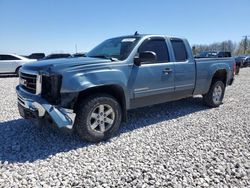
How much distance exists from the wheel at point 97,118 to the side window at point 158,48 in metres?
1.49

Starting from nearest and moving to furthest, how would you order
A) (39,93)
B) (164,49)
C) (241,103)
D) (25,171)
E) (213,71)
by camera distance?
(25,171), (39,93), (164,49), (213,71), (241,103)

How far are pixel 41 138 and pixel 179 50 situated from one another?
3.72 m

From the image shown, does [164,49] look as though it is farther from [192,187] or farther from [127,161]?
[192,187]

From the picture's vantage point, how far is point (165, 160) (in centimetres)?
367

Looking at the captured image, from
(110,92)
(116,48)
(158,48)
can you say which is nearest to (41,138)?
(110,92)

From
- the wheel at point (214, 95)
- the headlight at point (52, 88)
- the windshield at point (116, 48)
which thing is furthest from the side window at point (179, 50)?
the headlight at point (52, 88)

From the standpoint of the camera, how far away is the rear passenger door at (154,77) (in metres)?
4.88

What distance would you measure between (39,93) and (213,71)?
4.72 m

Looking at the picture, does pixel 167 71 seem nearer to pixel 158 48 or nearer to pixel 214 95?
pixel 158 48

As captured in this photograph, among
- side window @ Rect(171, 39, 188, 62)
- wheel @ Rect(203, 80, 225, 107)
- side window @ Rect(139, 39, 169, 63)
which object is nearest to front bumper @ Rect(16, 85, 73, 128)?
side window @ Rect(139, 39, 169, 63)

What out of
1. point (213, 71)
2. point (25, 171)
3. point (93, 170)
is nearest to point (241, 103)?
point (213, 71)

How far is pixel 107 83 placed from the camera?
4.27 metres

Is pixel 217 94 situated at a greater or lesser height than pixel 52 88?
lesser

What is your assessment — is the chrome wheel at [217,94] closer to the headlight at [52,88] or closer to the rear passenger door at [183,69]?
the rear passenger door at [183,69]
